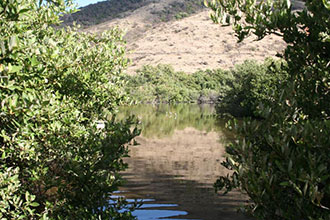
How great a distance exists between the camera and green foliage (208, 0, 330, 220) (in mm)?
3518

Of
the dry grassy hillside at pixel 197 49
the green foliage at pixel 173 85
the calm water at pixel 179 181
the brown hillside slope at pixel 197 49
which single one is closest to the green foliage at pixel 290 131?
the calm water at pixel 179 181

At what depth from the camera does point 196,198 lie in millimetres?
12500

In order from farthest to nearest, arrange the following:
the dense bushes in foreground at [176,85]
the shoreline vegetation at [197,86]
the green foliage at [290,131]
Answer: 1. the dense bushes in foreground at [176,85]
2. the shoreline vegetation at [197,86]
3. the green foliage at [290,131]

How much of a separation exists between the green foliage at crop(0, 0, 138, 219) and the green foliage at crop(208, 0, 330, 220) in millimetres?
1920

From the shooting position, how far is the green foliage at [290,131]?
3.52 metres

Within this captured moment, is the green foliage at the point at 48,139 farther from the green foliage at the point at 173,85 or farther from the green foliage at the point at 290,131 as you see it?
the green foliage at the point at 173,85

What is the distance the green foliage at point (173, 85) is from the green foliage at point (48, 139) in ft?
281

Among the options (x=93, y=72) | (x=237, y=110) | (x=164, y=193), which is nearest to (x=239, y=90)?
(x=237, y=110)

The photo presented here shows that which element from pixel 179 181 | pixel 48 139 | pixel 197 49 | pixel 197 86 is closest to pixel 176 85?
pixel 197 86

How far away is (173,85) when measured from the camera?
116 metres

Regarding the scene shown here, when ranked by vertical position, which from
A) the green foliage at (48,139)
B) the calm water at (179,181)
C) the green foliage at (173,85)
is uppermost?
the green foliage at (48,139)

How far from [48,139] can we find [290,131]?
3645 mm

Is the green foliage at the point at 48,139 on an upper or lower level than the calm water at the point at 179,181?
upper

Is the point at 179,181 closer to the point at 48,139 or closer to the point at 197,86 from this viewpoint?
the point at 48,139
